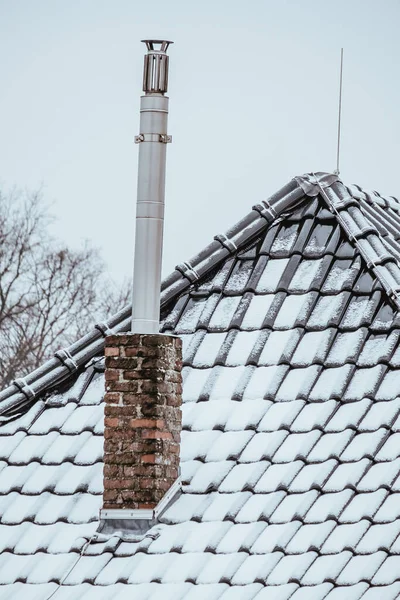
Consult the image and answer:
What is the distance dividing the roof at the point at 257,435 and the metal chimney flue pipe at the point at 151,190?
795 mm

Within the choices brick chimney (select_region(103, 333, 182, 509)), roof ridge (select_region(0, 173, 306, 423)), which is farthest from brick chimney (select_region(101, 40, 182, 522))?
roof ridge (select_region(0, 173, 306, 423))

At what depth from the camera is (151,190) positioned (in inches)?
457

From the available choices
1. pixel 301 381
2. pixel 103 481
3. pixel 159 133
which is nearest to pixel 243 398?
pixel 301 381

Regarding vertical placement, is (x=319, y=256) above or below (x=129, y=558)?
above

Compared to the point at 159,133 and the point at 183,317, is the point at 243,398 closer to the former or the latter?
the point at 183,317

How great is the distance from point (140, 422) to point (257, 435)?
0.87 m

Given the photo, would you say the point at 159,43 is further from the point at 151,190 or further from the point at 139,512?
the point at 139,512

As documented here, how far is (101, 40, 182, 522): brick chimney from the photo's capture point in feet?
35.7

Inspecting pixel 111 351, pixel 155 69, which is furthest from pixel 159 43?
pixel 111 351

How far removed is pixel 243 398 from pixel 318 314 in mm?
870

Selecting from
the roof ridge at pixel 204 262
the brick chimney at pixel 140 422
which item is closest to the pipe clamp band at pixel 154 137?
the roof ridge at pixel 204 262

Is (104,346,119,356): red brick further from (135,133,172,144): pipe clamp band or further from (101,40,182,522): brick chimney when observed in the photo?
(135,133,172,144): pipe clamp band

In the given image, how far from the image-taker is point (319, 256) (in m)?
12.2

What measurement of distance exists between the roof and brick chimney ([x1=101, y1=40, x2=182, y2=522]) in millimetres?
263
